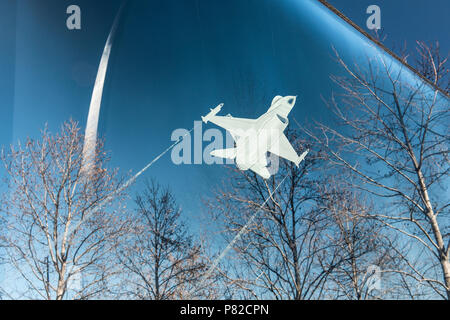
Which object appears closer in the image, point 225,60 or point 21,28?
point 21,28

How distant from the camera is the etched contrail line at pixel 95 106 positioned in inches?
281

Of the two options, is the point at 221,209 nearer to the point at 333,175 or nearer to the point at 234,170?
the point at 234,170

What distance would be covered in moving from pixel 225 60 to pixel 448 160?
5962mm

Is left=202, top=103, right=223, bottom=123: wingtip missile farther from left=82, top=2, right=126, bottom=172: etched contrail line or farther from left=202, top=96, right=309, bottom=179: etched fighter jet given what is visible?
left=82, top=2, right=126, bottom=172: etched contrail line

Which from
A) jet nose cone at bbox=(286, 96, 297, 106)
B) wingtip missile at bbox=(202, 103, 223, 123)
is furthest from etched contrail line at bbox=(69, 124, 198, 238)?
jet nose cone at bbox=(286, 96, 297, 106)

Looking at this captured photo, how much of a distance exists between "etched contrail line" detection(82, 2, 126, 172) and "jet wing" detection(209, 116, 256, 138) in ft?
Answer: 9.89

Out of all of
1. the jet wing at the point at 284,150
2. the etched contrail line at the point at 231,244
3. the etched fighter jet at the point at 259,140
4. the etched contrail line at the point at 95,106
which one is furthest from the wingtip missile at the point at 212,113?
the etched contrail line at the point at 95,106

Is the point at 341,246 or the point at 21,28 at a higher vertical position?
the point at 21,28

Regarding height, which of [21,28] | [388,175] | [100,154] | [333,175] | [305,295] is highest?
[21,28]

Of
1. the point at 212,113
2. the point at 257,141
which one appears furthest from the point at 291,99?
the point at 212,113

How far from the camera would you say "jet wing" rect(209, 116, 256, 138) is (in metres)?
7.36

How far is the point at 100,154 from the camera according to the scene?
23.6 ft

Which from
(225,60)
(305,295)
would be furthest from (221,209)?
(225,60)
